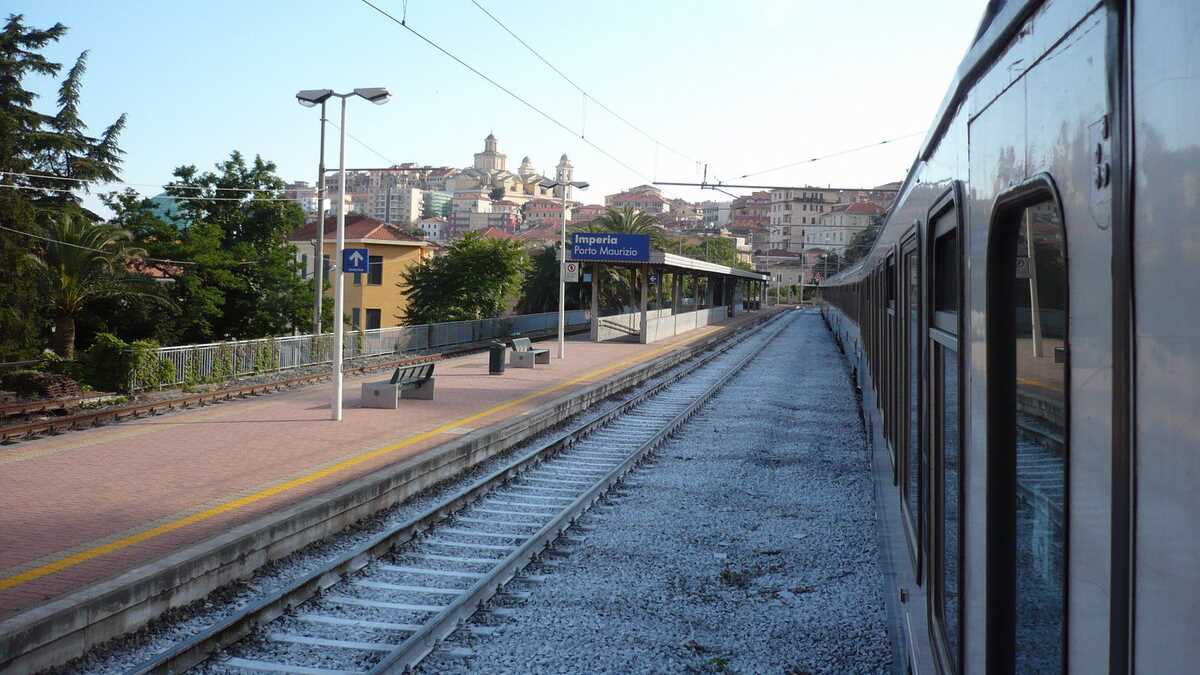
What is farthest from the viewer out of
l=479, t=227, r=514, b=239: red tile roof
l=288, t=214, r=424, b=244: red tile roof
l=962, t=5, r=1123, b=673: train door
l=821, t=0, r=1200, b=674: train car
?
l=288, t=214, r=424, b=244: red tile roof

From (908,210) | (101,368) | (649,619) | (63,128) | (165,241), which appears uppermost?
(63,128)

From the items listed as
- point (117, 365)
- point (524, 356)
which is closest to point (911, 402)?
point (117, 365)

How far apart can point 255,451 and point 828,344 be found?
33844 millimetres

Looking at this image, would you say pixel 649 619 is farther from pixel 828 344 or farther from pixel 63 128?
pixel 63 128

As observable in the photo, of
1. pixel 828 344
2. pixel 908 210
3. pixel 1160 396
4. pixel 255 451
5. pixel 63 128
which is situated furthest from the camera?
pixel 63 128

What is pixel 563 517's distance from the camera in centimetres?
1061

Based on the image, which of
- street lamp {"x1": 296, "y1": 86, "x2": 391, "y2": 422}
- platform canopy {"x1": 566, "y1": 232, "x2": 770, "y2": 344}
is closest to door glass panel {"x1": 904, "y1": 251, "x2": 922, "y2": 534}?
street lamp {"x1": 296, "y1": 86, "x2": 391, "y2": 422}

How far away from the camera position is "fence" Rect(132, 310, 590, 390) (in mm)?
21408

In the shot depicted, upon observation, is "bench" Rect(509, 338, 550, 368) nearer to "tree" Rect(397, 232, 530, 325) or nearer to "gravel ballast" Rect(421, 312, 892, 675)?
"gravel ballast" Rect(421, 312, 892, 675)

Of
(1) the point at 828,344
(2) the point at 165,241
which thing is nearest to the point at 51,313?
(2) the point at 165,241

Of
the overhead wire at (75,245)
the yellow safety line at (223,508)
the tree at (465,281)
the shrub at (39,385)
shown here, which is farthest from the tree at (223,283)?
the yellow safety line at (223,508)

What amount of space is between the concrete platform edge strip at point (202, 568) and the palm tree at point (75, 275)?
784 inches

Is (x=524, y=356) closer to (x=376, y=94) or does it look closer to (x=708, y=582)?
(x=376, y=94)

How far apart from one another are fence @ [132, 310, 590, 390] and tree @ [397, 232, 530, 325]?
3.06ft
